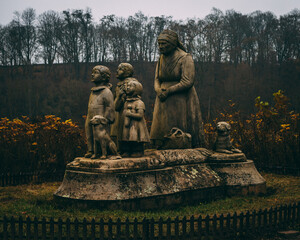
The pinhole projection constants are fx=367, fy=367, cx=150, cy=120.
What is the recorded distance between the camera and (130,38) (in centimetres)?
2778

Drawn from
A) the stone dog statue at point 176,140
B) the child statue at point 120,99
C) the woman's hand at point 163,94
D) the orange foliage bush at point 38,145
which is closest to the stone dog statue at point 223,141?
the stone dog statue at point 176,140

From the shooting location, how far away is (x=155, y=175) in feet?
23.9

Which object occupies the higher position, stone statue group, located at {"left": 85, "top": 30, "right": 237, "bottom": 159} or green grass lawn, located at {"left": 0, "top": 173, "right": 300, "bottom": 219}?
stone statue group, located at {"left": 85, "top": 30, "right": 237, "bottom": 159}

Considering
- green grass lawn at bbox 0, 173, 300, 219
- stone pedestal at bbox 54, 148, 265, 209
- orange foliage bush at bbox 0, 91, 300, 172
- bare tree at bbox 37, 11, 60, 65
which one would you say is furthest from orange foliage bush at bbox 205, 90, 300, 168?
bare tree at bbox 37, 11, 60, 65

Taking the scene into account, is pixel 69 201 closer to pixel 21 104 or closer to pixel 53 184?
pixel 53 184

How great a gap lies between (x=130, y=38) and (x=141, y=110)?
21.2 m

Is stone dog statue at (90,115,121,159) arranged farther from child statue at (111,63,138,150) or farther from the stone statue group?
child statue at (111,63,138,150)

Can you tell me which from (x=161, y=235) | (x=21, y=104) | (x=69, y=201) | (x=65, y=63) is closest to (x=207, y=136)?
(x=69, y=201)

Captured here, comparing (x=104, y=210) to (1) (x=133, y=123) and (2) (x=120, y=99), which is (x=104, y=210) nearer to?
(1) (x=133, y=123)

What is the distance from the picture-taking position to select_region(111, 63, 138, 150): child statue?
7.88 meters

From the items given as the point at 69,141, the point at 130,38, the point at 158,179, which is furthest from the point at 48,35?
the point at 158,179

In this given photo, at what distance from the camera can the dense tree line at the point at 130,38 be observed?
2552 centimetres

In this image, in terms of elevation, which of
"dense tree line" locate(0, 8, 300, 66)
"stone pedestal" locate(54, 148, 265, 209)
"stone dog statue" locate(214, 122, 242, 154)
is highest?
"dense tree line" locate(0, 8, 300, 66)

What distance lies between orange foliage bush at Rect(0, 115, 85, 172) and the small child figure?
14.9 feet
